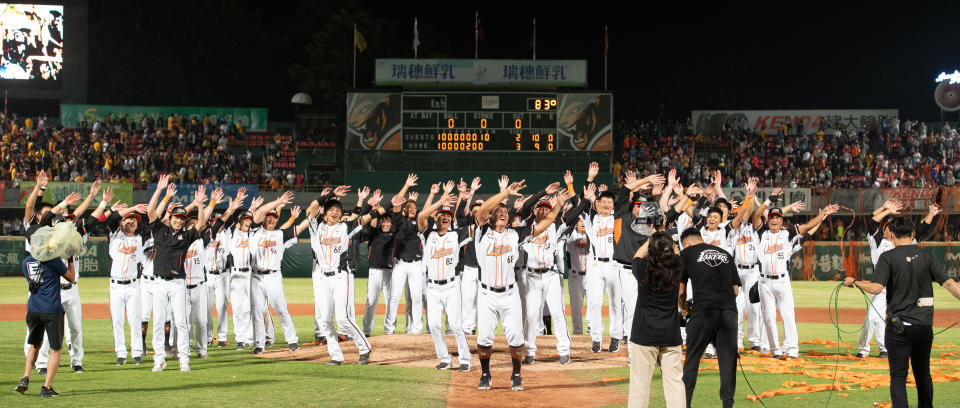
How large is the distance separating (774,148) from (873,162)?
439cm

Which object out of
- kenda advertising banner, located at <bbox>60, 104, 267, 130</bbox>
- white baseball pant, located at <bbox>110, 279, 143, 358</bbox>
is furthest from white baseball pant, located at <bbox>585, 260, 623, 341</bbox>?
kenda advertising banner, located at <bbox>60, 104, 267, 130</bbox>

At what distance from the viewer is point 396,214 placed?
13.9 m

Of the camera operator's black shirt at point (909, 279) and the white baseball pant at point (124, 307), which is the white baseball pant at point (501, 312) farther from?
the white baseball pant at point (124, 307)

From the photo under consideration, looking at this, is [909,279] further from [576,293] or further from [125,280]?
[125,280]

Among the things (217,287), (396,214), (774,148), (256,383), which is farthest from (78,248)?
(774,148)

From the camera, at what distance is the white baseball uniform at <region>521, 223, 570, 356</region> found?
1151cm

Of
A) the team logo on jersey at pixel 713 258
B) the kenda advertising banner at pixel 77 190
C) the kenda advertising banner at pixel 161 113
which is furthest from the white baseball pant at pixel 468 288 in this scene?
the kenda advertising banner at pixel 161 113

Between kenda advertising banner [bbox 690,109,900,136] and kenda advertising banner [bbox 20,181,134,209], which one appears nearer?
kenda advertising banner [bbox 20,181,134,209]

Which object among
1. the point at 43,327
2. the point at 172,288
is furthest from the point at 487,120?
the point at 43,327

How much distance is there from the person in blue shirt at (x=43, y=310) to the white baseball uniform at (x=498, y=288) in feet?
14.7

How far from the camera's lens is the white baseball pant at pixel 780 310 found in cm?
1228

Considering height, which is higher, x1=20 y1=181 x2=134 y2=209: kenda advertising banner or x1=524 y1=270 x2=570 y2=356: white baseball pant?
x1=20 y1=181 x2=134 y2=209: kenda advertising banner

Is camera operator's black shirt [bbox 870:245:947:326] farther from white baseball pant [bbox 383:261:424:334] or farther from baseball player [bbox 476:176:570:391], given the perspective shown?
white baseball pant [bbox 383:261:424:334]

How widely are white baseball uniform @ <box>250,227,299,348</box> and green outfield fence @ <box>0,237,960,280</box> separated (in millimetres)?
18219
